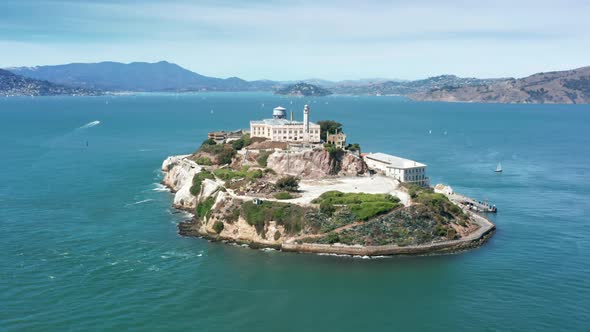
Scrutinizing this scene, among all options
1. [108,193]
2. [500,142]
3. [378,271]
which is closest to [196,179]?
[108,193]

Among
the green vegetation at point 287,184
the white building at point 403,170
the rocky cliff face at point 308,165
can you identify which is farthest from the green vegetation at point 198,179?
the white building at point 403,170

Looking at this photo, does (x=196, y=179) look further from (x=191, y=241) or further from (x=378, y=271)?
(x=378, y=271)

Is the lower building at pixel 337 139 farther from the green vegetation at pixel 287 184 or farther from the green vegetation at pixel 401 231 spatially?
the green vegetation at pixel 401 231

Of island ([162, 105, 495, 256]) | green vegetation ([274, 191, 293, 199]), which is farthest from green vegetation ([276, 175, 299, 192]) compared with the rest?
green vegetation ([274, 191, 293, 199])

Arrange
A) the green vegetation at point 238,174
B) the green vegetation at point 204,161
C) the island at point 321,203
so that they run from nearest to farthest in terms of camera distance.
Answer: the island at point 321,203 < the green vegetation at point 238,174 < the green vegetation at point 204,161

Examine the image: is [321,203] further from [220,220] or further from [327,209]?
[220,220]

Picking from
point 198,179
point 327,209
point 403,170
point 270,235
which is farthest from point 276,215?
point 403,170
